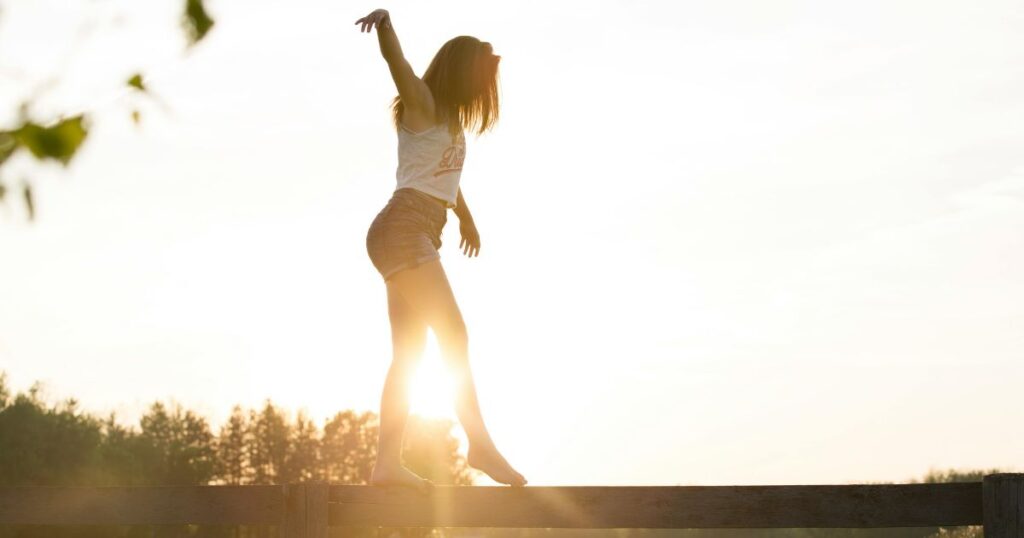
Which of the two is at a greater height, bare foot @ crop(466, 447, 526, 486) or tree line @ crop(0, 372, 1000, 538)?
tree line @ crop(0, 372, 1000, 538)

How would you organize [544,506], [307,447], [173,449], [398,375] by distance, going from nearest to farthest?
[544,506], [398,375], [173,449], [307,447]

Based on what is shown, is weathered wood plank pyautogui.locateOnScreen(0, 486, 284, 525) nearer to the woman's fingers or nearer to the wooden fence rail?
the wooden fence rail

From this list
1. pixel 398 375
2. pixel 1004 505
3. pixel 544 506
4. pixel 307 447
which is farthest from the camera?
pixel 307 447

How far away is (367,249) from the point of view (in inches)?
244

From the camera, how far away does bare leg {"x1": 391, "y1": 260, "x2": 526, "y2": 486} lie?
600 cm

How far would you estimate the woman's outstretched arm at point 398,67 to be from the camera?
564cm

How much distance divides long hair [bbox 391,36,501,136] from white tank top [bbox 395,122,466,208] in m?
0.08

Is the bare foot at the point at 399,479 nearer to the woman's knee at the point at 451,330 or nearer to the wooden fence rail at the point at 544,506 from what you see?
the wooden fence rail at the point at 544,506

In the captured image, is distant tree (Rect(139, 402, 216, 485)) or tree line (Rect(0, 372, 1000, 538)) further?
distant tree (Rect(139, 402, 216, 485))

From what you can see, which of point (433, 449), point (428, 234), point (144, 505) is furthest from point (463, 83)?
point (433, 449)

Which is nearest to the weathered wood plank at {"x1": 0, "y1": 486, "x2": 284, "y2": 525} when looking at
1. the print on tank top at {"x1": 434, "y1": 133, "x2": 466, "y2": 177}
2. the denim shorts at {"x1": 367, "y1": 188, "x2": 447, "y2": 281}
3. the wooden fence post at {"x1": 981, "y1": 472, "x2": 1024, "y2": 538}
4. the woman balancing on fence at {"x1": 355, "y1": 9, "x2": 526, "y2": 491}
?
the woman balancing on fence at {"x1": 355, "y1": 9, "x2": 526, "y2": 491}

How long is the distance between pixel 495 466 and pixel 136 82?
4.16 meters

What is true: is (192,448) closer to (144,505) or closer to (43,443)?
(43,443)

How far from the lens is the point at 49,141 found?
6.95 ft
